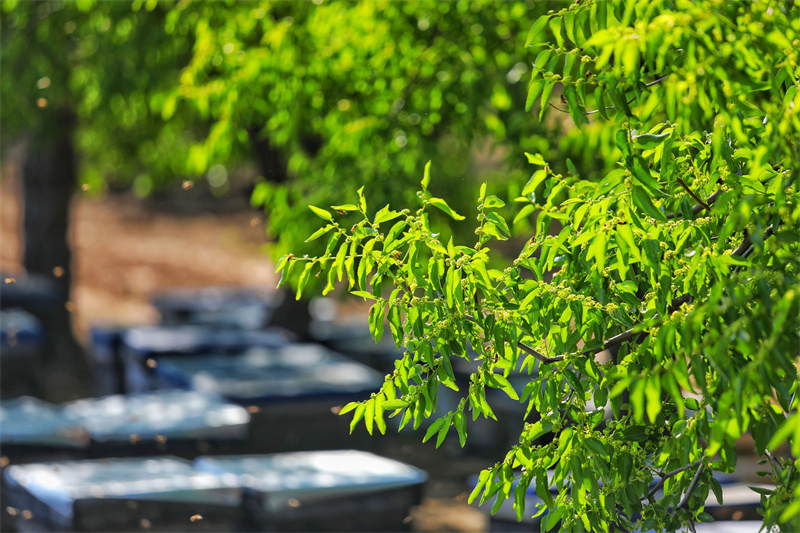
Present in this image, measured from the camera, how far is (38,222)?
11.0 meters

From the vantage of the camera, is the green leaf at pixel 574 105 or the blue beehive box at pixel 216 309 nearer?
the green leaf at pixel 574 105

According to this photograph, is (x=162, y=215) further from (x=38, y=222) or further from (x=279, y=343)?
(x=279, y=343)

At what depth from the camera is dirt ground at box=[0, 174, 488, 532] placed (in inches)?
714

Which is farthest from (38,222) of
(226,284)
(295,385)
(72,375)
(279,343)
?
(226,284)

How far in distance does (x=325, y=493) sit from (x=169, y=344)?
13.6 feet

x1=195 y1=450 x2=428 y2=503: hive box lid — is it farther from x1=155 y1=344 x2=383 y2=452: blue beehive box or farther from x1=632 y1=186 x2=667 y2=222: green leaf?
x1=632 y1=186 x2=667 y2=222: green leaf

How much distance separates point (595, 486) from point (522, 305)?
20.4 inches

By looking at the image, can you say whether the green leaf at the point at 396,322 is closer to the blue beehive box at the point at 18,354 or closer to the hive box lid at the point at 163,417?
the hive box lid at the point at 163,417

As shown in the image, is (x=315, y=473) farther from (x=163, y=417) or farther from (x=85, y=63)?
(x=85, y=63)

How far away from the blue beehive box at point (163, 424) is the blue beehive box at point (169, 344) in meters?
1.40

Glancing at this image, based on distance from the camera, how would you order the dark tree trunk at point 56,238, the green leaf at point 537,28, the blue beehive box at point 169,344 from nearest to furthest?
1. the green leaf at point 537,28
2. the blue beehive box at point 169,344
3. the dark tree trunk at point 56,238

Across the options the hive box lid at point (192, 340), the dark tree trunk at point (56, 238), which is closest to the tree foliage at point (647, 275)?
the hive box lid at point (192, 340)

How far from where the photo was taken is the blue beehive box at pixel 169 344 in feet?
26.4

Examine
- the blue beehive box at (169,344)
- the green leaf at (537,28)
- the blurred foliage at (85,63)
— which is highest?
the blurred foliage at (85,63)
